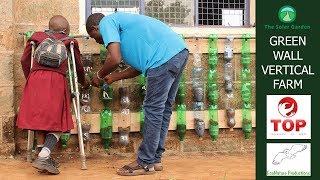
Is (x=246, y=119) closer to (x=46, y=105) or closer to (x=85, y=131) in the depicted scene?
(x=85, y=131)

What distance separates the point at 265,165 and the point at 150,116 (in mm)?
1694

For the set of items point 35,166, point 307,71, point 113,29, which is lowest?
point 35,166

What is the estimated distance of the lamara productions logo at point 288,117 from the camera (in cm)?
451

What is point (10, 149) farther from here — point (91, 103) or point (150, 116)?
point (150, 116)

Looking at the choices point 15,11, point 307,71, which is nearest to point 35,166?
point 15,11

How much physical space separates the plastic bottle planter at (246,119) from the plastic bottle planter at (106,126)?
1.66 m

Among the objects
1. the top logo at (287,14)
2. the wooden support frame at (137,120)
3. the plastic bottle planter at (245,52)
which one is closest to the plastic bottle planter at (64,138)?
the wooden support frame at (137,120)

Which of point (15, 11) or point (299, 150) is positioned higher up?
point (15, 11)

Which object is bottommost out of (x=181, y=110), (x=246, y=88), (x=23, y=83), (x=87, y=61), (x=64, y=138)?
(x=64, y=138)

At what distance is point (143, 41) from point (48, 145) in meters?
1.46

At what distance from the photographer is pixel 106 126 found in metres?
7.22

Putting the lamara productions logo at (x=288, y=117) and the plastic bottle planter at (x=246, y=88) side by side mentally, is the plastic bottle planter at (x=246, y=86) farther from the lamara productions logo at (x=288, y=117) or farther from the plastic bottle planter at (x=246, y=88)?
the lamara productions logo at (x=288, y=117)

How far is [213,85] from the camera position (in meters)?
7.51

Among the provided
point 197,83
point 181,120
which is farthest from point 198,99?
point 181,120
